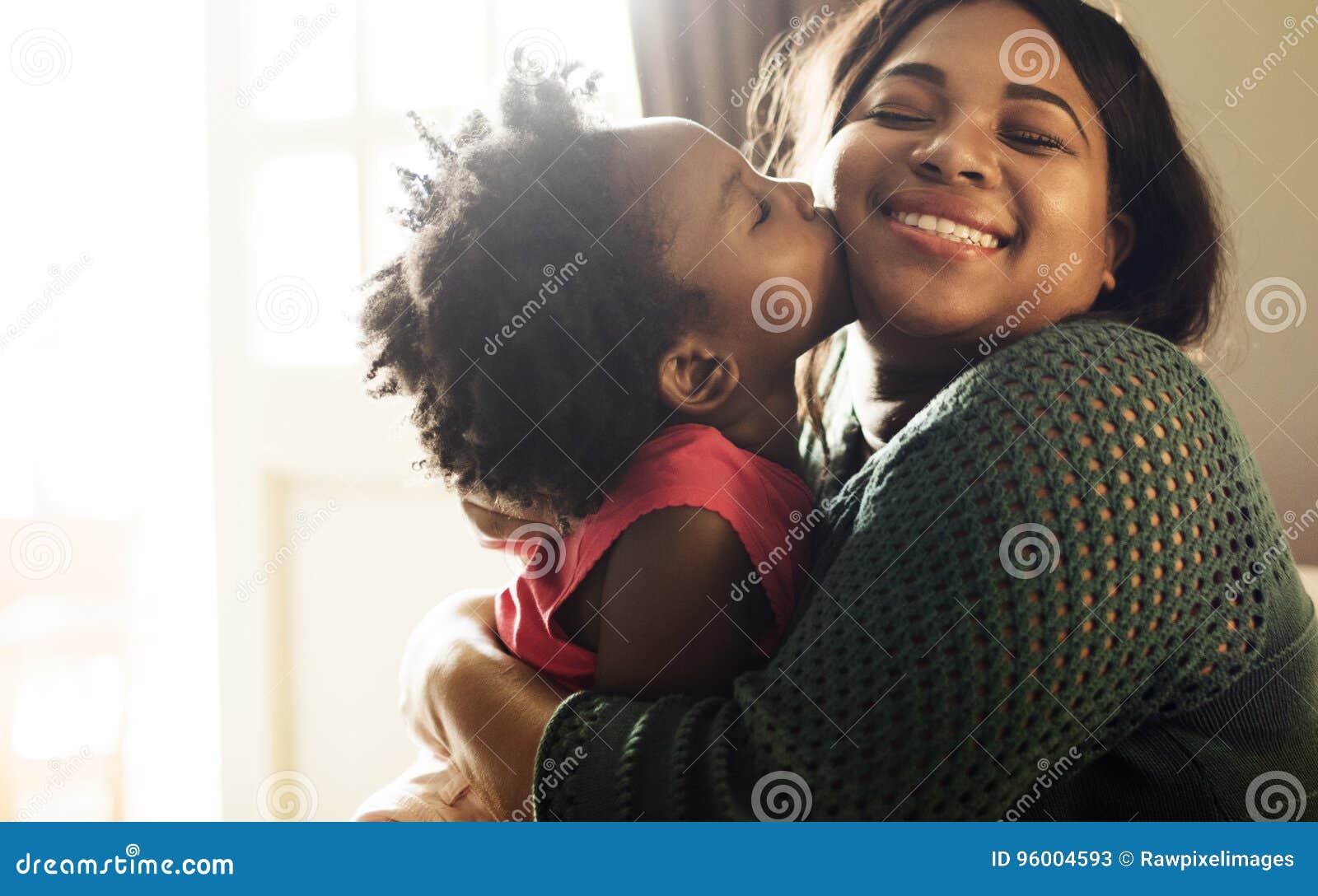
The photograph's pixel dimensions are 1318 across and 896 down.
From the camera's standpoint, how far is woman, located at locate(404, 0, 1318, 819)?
0.65 m

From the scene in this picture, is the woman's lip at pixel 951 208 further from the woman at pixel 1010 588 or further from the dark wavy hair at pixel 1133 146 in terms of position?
A: the dark wavy hair at pixel 1133 146

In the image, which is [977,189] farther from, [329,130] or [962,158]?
[329,130]

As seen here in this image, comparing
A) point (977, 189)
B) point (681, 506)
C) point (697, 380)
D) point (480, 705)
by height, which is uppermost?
point (977, 189)

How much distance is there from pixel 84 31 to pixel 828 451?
169cm

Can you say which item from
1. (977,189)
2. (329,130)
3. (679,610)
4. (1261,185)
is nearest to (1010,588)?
(679,610)

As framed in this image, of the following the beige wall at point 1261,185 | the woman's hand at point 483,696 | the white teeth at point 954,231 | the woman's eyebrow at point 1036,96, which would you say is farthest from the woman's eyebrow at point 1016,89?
the woman's hand at point 483,696

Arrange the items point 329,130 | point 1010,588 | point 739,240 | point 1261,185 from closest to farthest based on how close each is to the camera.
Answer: point 1010,588 → point 739,240 → point 1261,185 → point 329,130

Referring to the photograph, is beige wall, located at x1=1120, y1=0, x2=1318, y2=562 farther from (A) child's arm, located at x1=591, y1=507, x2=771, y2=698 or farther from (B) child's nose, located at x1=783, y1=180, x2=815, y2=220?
(A) child's arm, located at x1=591, y1=507, x2=771, y2=698

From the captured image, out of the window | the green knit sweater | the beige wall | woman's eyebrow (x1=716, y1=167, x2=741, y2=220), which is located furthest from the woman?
the window

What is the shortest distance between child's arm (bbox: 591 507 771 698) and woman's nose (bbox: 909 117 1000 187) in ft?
1.05

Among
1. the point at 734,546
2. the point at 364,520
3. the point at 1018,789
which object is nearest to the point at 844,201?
the point at 734,546

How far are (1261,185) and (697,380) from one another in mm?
668

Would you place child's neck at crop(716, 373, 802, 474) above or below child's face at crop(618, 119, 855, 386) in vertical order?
below

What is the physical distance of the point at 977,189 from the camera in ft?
2.68
